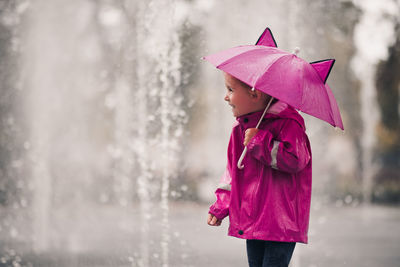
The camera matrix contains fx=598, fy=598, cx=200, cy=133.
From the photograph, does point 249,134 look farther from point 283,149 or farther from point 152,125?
point 152,125

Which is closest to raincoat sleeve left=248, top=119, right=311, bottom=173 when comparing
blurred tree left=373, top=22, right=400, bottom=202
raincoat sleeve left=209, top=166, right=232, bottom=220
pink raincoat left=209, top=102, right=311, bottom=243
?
pink raincoat left=209, top=102, right=311, bottom=243

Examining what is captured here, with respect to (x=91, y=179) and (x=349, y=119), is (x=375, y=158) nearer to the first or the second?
(x=349, y=119)

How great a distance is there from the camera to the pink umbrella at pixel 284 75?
2.38 metres

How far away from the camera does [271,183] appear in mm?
2451

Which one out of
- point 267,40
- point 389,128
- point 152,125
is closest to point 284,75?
point 267,40

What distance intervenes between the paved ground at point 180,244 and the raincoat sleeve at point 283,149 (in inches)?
85.8

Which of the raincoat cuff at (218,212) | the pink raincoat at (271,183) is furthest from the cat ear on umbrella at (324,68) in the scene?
the raincoat cuff at (218,212)

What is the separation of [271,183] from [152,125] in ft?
18.6

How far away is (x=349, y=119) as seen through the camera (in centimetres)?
1495

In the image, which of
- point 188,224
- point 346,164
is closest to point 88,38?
point 188,224

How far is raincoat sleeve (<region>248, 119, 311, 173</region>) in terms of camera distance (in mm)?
2377

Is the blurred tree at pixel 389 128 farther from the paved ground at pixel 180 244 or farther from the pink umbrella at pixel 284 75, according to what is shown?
the pink umbrella at pixel 284 75

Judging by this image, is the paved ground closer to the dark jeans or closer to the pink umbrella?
the dark jeans

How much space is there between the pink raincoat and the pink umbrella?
0.11 meters
